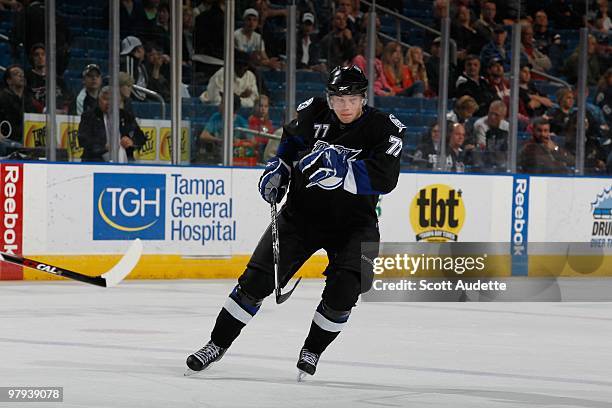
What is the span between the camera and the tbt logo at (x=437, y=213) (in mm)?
10598

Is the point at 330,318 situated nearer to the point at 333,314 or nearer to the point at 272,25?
the point at 333,314

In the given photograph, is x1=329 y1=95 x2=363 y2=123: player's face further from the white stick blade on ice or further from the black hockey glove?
the white stick blade on ice

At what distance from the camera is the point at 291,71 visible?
33.3ft

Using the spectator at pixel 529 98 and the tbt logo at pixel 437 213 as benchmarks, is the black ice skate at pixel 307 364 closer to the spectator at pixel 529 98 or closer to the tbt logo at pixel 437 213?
the tbt logo at pixel 437 213

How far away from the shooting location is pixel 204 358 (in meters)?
4.76

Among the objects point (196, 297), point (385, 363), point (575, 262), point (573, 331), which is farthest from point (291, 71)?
point (385, 363)

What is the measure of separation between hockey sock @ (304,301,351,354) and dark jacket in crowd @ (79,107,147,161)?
4.79m

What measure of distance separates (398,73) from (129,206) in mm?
2869

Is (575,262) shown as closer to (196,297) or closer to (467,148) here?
(467,148)

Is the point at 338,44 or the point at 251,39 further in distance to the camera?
the point at 338,44

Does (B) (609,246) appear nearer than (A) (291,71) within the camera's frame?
No

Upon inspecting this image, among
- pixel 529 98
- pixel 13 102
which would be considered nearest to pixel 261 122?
pixel 13 102

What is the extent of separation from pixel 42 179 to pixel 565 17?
5555 millimetres

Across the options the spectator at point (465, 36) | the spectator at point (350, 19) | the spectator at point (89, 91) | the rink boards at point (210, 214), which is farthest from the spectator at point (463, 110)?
the spectator at point (89, 91)
